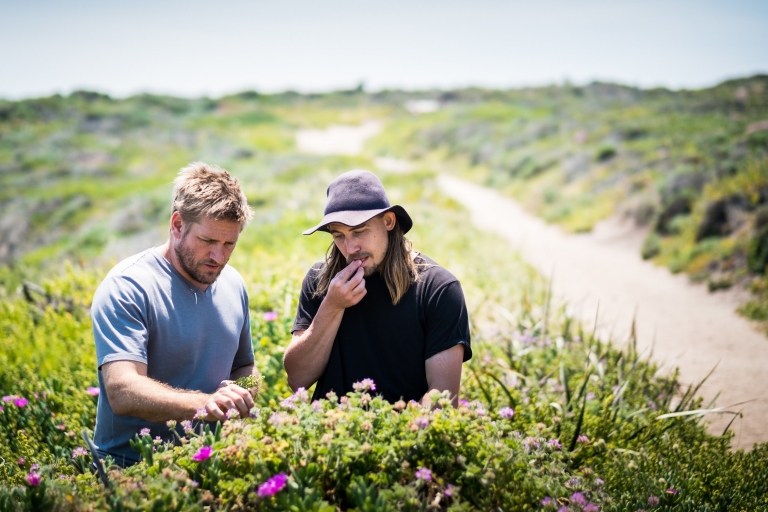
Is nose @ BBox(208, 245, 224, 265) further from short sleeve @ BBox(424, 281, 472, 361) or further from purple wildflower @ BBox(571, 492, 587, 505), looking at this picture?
purple wildflower @ BBox(571, 492, 587, 505)

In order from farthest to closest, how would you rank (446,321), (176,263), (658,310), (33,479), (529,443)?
1. (658,310)
2. (176,263)
3. (446,321)
4. (529,443)
5. (33,479)

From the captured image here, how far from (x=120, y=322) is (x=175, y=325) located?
0.27 m

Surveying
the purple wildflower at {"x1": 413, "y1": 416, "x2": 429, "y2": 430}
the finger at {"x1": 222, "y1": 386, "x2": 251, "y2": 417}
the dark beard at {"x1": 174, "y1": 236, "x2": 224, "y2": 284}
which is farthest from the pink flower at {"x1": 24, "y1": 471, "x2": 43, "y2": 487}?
the purple wildflower at {"x1": 413, "y1": 416, "x2": 429, "y2": 430}

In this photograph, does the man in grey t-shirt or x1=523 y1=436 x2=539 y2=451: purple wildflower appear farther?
the man in grey t-shirt

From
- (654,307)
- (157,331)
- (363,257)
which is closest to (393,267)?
(363,257)

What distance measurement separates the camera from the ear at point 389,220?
2.72 m

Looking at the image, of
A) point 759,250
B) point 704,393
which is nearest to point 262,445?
point 704,393

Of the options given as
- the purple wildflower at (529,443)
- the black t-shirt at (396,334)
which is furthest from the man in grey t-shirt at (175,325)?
the purple wildflower at (529,443)

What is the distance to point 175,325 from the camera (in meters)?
2.61

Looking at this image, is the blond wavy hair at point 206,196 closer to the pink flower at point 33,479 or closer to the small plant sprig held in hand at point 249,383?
the small plant sprig held in hand at point 249,383

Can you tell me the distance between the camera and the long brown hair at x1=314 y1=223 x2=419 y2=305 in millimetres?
2602

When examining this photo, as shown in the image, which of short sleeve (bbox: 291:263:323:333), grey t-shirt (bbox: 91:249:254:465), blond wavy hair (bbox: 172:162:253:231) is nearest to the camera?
grey t-shirt (bbox: 91:249:254:465)

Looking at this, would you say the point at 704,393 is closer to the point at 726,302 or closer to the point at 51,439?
the point at 726,302

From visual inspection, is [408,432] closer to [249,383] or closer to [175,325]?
[249,383]
